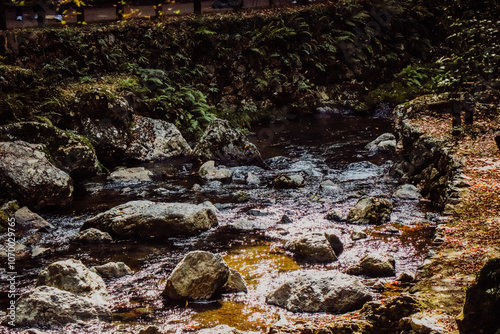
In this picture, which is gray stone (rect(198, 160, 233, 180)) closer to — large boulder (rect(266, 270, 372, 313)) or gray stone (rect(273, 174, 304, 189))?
gray stone (rect(273, 174, 304, 189))

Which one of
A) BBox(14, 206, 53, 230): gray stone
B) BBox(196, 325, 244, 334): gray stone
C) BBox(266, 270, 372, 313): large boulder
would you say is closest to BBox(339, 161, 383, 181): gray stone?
BBox(266, 270, 372, 313): large boulder

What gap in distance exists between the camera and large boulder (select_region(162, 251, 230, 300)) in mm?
5188

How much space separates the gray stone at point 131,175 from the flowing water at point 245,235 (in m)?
0.27

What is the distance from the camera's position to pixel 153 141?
41.3 feet

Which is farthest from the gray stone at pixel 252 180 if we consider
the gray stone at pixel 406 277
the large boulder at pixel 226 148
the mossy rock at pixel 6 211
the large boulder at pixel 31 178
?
the gray stone at pixel 406 277

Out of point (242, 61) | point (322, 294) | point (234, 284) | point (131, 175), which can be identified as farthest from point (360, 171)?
point (242, 61)

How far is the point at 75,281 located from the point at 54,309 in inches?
21.1

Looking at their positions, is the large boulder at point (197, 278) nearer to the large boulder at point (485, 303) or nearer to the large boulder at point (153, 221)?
the large boulder at point (153, 221)

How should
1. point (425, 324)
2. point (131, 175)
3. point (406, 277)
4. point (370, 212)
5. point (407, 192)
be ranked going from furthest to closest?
1. point (131, 175)
2. point (407, 192)
3. point (370, 212)
4. point (406, 277)
5. point (425, 324)

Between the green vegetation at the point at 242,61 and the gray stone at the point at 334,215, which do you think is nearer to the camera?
the gray stone at the point at 334,215

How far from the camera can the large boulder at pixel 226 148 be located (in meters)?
11.7

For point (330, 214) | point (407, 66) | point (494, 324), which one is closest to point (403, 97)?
point (407, 66)

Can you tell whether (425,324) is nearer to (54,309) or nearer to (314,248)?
(314,248)

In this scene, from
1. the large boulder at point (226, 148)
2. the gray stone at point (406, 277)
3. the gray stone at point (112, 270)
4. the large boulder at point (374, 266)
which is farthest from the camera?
the large boulder at point (226, 148)
